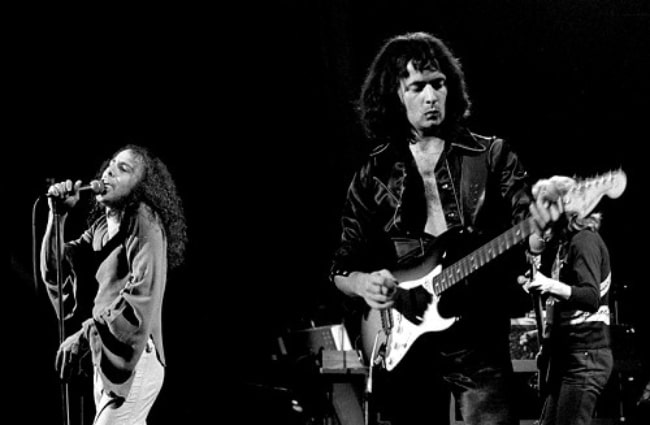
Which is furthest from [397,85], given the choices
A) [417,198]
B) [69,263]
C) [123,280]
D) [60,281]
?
[69,263]

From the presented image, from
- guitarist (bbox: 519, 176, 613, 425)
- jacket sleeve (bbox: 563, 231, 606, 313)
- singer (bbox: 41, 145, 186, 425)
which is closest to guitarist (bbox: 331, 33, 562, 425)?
singer (bbox: 41, 145, 186, 425)

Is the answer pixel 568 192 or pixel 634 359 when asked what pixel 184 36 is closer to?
pixel 634 359

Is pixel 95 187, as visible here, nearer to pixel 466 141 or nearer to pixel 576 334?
pixel 466 141

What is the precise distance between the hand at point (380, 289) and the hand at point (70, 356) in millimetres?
2020

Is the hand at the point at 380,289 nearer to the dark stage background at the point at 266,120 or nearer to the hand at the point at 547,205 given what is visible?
the hand at the point at 547,205

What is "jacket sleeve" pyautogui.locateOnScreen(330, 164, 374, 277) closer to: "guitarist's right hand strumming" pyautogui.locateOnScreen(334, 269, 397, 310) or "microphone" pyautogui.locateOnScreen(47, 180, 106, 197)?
"guitarist's right hand strumming" pyautogui.locateOnScreen(334, 269, 397, 310)

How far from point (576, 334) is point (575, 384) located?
0.31 metres

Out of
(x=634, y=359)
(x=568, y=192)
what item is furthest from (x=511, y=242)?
(x=634, y=359)

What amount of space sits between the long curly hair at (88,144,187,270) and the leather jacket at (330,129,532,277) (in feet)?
5.94

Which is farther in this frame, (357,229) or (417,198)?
(357,229)

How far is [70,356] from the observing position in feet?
14.2

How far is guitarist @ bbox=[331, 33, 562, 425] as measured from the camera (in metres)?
2.75

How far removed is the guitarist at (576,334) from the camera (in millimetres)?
4980

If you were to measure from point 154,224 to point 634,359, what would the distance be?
4.08 metres
